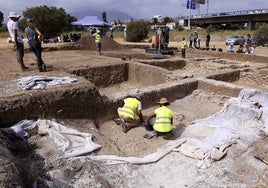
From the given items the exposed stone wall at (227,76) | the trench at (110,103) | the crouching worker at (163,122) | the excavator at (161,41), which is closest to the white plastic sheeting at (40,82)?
the trench at (110,103)

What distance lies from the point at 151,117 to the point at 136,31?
27.3m

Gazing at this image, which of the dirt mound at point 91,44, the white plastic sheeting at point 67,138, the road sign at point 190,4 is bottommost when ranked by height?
the white plastic sheeting at point 67,138

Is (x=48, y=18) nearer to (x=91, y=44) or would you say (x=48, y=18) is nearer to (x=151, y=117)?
(x=91, y=44)

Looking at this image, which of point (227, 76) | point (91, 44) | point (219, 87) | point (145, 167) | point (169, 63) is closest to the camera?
point (145, 167)

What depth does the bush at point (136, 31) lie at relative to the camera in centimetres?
3141

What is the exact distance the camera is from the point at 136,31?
103 ft

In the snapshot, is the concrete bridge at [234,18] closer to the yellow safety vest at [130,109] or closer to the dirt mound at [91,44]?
the dirt mound at [91,44]

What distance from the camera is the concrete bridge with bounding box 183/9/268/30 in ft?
137

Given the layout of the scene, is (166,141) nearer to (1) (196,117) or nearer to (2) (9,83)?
(1) (196,117)

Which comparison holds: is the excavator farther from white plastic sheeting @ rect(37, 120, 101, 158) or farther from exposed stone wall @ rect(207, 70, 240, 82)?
white plastic sheeting @ rect(37, 120, 101, 158)

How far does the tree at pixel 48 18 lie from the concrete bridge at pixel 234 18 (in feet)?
99.0

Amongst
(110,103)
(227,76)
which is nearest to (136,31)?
(227,76)

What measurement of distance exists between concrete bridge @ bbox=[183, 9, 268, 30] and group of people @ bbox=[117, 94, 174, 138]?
42108 millimetres

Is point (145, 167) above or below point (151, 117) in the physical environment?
below
